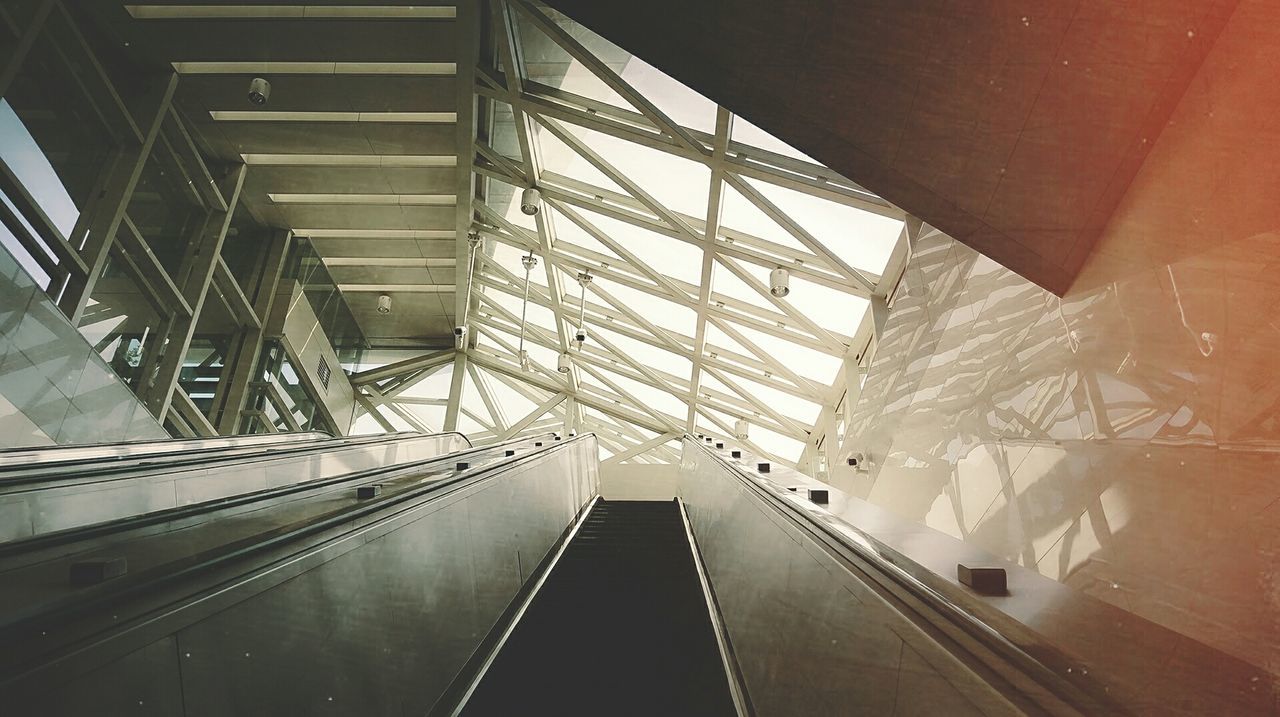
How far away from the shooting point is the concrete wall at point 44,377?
651 centimetres

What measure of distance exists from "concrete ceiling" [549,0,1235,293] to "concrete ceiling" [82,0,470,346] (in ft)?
21.7

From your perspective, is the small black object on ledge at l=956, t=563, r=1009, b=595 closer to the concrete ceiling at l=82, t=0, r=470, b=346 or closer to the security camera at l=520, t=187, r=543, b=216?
the concrete ceiling at l=82, t=0, r=470, b=346

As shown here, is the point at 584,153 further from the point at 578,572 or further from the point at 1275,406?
the point at 1275,406

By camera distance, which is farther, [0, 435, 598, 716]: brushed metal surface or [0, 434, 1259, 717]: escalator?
[0, 435, 598, 716]: brushed metal surface

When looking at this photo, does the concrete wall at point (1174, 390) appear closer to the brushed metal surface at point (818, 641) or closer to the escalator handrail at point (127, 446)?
the brushed metal surface at point (818, 641)

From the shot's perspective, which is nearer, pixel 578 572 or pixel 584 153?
pixel 578 572

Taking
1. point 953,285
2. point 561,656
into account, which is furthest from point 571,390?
point 561,656

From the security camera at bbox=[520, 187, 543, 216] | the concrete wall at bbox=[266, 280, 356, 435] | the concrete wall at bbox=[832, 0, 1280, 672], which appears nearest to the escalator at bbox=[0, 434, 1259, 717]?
the concrete wall at bbox=[832, 0, 1280, 672]

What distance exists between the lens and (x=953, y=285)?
22.8ft

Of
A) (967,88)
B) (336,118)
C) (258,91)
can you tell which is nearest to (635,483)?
(336,118)

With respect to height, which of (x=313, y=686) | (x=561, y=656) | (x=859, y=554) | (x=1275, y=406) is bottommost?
(x=561, y=656)

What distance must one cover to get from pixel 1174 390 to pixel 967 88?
1916mm

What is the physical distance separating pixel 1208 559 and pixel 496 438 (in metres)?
22.7

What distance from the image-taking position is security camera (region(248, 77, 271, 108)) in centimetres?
1010
